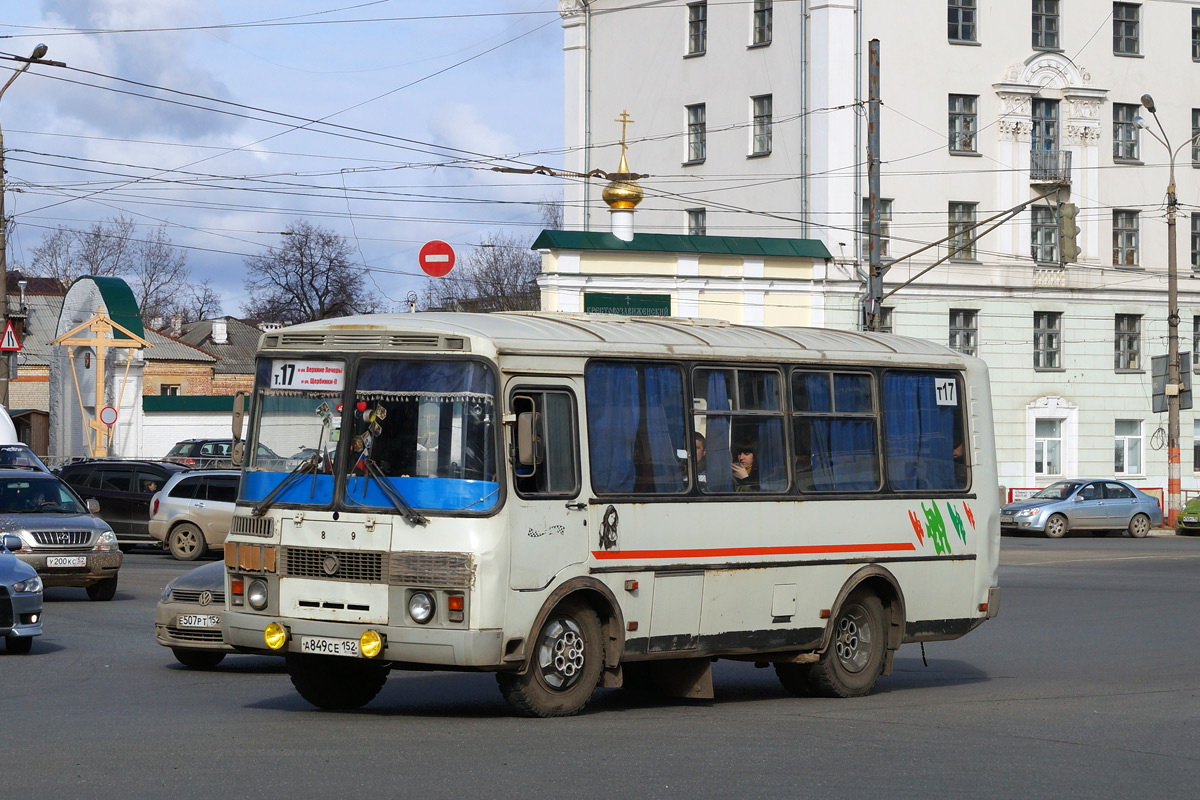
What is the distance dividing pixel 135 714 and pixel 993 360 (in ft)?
135

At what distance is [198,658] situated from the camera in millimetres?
14578

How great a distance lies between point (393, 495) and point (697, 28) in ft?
142

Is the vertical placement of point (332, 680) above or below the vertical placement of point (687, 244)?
below

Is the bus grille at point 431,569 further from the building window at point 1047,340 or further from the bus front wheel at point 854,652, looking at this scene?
the building window at point 1047,340

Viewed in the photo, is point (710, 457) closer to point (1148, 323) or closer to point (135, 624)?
point (135, 624)

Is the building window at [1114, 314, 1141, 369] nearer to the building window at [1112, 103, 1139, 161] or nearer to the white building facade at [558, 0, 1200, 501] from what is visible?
the white building facade at [558, 0, 1200, 501]

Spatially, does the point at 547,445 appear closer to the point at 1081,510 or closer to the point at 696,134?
the point at 1081,510

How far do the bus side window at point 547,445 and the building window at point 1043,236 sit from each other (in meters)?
41.4

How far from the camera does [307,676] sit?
11.5m

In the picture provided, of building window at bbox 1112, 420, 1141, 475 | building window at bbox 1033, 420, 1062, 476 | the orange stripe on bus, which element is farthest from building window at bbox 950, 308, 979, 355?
the orange stripe on bus

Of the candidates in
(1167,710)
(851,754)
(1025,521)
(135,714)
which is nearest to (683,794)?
(851,754)

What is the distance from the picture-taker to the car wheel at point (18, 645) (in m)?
15.4

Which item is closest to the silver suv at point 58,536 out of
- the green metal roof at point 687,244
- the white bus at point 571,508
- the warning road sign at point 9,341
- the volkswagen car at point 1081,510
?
the white bus at point 571,508

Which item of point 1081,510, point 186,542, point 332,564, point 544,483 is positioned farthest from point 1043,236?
point 332,564
